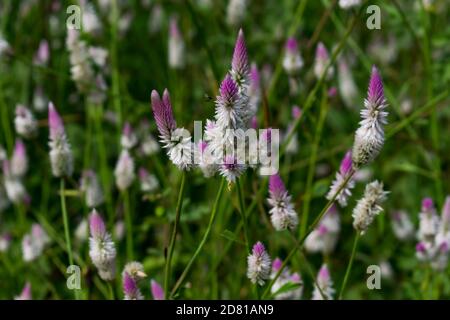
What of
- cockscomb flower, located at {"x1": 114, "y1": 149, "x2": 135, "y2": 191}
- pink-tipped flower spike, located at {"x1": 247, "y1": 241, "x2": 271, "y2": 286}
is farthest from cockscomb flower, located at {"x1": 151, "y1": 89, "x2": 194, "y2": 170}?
cockscomb flower, located at {"x1": 114, "y1": 149, "x2": 135, "y2": 191}

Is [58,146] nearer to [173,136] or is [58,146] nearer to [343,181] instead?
[173,136]

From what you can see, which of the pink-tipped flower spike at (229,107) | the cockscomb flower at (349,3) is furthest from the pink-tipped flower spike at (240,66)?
the cockscomb flower at (349,3)

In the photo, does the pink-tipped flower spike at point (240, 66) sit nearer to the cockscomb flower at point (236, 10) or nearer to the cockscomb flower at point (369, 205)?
the cockscomb flower at point (369, 205)

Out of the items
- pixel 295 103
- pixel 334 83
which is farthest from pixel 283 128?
pixel 334 83

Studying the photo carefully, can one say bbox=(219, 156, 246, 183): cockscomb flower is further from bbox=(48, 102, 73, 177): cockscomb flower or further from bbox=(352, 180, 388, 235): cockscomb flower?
bbox=(48, 102, 73, 177): cockscomb flower
